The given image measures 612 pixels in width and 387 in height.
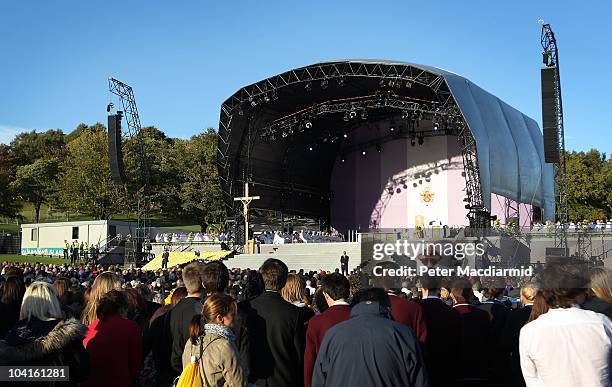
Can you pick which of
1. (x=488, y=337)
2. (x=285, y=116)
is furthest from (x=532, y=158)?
(x=488, y=337)

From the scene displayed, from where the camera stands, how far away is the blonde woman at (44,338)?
3.68 m

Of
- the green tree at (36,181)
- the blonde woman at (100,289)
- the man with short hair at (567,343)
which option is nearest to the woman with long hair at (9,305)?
the blonde woman at (100,289)

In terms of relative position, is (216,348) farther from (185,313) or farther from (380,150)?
(380,150)

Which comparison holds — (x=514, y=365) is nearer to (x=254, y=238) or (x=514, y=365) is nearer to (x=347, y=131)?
(x=254, y=238)

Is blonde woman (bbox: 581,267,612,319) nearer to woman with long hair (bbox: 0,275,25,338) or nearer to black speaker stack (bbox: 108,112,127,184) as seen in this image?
woman with long hair (bbox: 0,275,25,338)

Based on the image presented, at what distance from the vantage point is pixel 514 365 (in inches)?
196

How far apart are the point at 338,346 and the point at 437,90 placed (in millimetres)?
25829

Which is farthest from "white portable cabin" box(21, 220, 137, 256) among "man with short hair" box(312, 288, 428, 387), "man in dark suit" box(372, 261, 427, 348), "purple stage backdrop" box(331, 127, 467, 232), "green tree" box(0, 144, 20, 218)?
"man with short hair" box(312, 288, 428, 387)

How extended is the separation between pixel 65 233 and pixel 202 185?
13389 mm

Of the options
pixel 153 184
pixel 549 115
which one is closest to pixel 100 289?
pixel 549 115

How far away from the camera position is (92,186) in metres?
52.8

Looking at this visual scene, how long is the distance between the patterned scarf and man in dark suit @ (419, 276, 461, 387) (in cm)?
171

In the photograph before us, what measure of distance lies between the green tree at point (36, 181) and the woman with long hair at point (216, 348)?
192 feet

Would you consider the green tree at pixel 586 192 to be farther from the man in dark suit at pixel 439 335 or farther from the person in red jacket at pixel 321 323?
the person in red jacket at pixel 321 323
